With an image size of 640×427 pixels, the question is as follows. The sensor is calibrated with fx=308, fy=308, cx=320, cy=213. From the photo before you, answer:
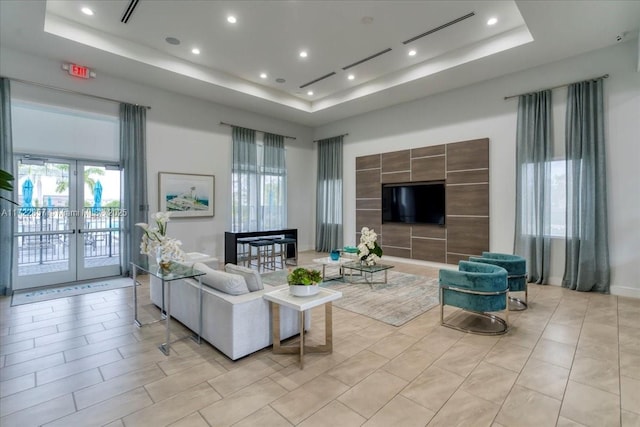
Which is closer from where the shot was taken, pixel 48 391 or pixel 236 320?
pixel 48 391

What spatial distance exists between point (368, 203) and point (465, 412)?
6219 millimetres

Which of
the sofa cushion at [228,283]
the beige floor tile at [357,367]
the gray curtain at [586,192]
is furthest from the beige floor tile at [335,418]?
the gray curtain at [586,192]

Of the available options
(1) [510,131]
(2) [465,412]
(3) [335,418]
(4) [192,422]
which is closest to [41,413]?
(4) [192,422]

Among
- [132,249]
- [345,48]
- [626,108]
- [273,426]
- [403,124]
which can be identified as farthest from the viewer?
[403,124]

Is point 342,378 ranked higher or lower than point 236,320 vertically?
lower

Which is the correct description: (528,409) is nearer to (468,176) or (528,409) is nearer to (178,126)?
(468,176)

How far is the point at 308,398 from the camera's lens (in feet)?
7.33

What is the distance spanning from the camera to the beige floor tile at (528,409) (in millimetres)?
1984

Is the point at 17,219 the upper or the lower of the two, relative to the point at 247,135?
lower

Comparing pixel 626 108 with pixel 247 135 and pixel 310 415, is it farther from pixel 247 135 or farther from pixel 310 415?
pixel 247 135

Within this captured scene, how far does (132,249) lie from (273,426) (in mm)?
5220

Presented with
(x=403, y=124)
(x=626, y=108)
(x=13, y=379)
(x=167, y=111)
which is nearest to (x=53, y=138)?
(x=167, y=111)

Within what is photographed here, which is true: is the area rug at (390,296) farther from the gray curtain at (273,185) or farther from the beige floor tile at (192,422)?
the gray curtain at (273,185)

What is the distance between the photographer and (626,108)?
4.68m
